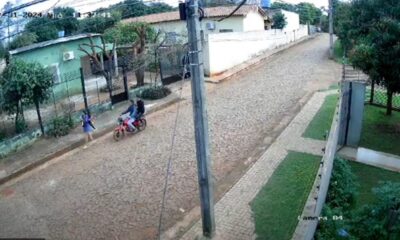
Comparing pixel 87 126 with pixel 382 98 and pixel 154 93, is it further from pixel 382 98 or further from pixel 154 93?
pixel 382 98

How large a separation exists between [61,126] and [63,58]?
6.09m

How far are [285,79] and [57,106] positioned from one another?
430 inches

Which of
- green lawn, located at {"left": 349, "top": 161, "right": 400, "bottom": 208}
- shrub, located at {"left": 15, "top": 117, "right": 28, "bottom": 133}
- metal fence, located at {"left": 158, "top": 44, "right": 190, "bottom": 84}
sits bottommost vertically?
green lawn, located at {"left": 349, "top": 161, "right": 400, "bottom": 208}

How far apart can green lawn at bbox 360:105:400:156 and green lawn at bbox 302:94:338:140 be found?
3.78 feet

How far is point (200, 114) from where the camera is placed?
22.6 feet

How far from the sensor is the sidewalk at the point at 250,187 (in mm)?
7641

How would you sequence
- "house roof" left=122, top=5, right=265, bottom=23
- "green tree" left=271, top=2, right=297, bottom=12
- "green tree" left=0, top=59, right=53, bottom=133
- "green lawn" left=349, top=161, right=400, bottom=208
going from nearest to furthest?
"green lawn" left=349, top=161, right=400, bottom=208
"green tree" left=0, top=59, right=53, bottom=133
"house roof" left=122, top=5, right=265, bottom=23
"green tree" left=271, top=2, right=297, bottom=12

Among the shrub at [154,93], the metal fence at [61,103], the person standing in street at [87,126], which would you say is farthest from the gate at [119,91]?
the person standing in street at [87,126]

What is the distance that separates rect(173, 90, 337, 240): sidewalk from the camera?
7.64 m

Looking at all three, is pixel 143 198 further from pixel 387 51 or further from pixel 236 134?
pixel 387 51

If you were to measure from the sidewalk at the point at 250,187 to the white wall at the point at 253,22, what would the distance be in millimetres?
16644

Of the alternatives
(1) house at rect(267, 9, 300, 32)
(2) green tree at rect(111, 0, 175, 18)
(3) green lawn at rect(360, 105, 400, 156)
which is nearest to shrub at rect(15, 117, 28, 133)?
(3) green lawn at rect(360, 105, 400, 156)

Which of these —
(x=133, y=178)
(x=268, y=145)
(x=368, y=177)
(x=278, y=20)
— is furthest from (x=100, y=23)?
(x=368, y=177)

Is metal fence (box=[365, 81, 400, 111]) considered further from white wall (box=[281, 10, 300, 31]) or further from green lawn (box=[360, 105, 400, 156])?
white wall (box=[281, 10, 300, 31])
